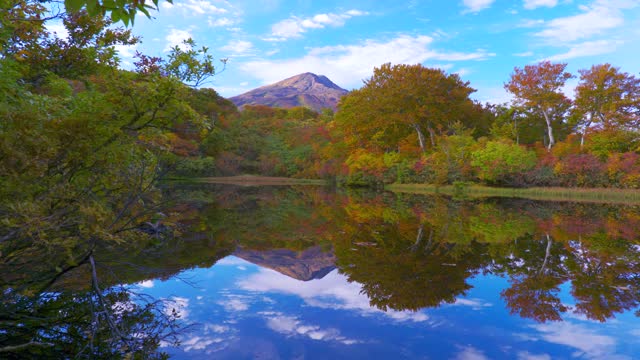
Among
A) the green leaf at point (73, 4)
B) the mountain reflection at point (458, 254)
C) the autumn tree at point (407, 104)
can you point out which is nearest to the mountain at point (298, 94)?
the autumn tree at point (407, 104)

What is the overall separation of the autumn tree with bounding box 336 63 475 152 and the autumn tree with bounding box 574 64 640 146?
8.96 meters

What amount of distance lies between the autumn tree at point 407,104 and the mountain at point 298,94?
4367 inches

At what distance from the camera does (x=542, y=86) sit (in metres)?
31.0

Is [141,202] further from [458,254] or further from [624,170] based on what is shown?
[624,170]

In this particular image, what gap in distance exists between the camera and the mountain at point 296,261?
6.71 metres

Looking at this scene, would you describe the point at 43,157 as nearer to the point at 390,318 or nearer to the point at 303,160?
the point at 390,318

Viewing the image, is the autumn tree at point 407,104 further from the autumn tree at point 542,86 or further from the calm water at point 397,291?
the calm water at point 397,291

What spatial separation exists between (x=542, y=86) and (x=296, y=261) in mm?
31014

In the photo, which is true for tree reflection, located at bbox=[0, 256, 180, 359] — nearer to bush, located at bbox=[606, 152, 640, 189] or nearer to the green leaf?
the green leaf

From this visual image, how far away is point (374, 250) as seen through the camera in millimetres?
8086

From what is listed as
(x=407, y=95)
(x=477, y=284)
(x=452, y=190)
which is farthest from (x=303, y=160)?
(x=477, y=284)

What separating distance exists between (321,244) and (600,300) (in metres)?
5.29

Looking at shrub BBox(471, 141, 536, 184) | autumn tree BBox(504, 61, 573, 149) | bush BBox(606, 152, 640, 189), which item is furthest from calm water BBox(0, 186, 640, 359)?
autumn tree BBox(504, 61, 573, 149)

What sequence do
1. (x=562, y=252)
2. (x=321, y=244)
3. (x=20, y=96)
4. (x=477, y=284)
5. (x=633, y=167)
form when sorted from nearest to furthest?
1. (x=20, y=96)
2. (x=477, y=284)
3. (x=562, y=252)
4. (x=321, y=244)
5. (x=633, y=167)
